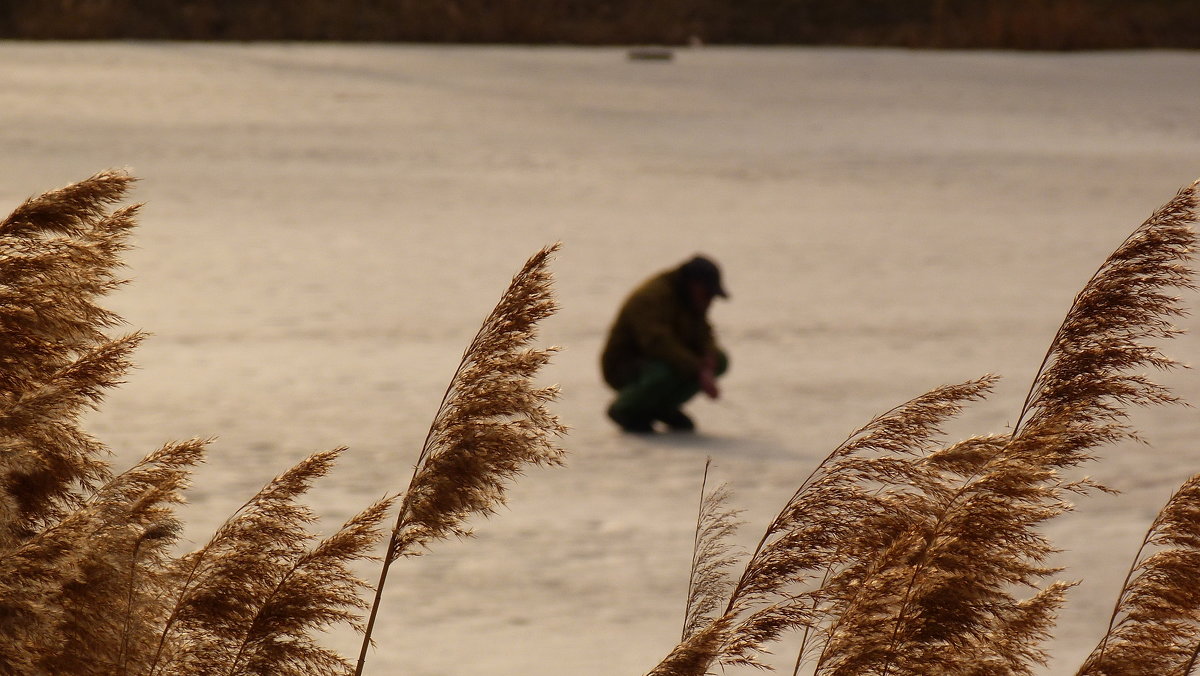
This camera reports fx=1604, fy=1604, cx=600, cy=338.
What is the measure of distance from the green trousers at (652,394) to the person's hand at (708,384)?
4.1 inches

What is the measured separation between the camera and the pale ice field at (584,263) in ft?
21.4

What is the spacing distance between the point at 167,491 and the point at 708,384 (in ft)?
19.8

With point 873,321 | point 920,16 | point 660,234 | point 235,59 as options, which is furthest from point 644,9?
point 873,321

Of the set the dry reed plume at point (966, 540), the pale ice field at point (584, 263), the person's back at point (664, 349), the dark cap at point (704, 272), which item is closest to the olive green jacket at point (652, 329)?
the person's back at point (664, 349)

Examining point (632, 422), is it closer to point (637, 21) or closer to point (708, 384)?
point (708, 384)

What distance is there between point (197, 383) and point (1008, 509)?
24.3 feet

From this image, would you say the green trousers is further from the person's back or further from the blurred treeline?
the blurred treeline

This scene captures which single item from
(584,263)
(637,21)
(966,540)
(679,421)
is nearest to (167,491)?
(966,540)

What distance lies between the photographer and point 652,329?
8.51m

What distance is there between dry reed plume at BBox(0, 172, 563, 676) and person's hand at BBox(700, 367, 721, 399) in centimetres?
570

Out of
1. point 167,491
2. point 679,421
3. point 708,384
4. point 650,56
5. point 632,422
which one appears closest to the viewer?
point 167,491

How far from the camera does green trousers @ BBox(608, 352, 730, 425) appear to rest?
8.31m

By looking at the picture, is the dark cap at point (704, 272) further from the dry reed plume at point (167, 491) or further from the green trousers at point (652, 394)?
the dry reed plume at point (167, 491)

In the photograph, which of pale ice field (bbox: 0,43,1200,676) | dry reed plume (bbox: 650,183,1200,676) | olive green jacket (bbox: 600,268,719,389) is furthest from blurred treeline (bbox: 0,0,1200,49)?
dry reed plume (bbox: 650,183,1200,676)
